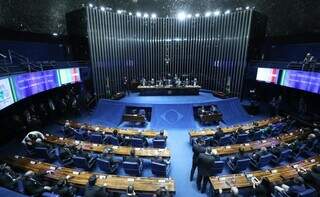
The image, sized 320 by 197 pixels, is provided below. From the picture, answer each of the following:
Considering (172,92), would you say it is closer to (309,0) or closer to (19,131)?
(19,131)

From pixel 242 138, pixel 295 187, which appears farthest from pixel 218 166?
pixel 242 138

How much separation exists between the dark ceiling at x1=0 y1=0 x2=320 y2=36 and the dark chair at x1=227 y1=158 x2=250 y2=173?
13.3 meters

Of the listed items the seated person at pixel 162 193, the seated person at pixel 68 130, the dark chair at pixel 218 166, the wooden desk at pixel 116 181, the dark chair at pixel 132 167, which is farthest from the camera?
the seated person at pixel 68 130

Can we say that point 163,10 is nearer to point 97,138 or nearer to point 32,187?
point 97,138

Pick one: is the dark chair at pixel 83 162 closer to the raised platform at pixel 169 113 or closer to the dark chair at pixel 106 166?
the dark chair at pixel 106 166

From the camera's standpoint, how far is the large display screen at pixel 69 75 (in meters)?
14.3

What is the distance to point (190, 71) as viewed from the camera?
73.3 feet

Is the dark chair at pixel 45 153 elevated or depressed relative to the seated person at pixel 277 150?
depressed

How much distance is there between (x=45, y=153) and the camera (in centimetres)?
970

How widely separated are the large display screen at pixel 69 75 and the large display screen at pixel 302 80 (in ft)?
50.0

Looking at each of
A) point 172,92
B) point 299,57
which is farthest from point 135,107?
point 299,57

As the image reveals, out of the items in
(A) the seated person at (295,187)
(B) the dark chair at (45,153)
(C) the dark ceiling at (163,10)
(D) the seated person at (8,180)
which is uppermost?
(C) the dark ceiling at (163,10)

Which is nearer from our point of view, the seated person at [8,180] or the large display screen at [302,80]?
the seated person at [8,180]

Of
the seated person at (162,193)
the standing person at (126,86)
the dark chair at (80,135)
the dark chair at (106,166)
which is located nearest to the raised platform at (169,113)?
the dark chair at (80,135)
